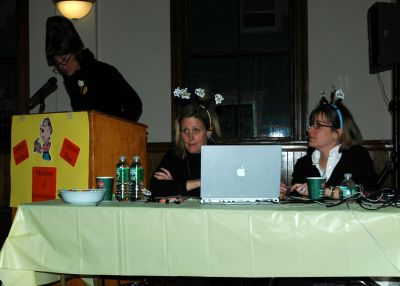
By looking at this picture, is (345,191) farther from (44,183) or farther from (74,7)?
(74,7)

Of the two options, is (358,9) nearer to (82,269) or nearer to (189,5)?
(189,5)

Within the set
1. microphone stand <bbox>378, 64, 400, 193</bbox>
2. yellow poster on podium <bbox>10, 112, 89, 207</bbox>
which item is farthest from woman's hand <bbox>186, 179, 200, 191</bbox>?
microphone stand <bbox>378, 64, 400, 193</bbox>

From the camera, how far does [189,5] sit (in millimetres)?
4969

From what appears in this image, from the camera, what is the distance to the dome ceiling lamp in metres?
4.49

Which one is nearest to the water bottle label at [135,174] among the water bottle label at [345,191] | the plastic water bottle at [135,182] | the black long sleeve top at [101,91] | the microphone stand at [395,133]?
the plastic water bottle at [135,182]

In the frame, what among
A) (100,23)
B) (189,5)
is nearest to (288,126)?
(189,5)

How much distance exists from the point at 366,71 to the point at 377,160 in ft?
2.53

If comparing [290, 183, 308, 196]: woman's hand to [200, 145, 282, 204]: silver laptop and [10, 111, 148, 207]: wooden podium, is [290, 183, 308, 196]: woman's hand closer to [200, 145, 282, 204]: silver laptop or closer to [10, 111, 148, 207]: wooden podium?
[200, 145, 282, 204]: silver laptop

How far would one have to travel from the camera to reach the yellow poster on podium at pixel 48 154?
262cm

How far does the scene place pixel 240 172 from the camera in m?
1.98

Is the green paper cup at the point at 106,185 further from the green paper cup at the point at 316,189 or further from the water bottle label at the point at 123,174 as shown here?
the green paper cup at the point at 316,189

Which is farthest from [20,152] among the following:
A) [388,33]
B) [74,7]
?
[388,33]

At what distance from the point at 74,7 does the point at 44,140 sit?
6.94 ft

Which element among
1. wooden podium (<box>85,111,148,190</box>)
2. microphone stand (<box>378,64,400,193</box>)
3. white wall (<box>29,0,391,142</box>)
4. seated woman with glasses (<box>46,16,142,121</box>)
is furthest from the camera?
white wall (<box>29,0,391,142</box>)
